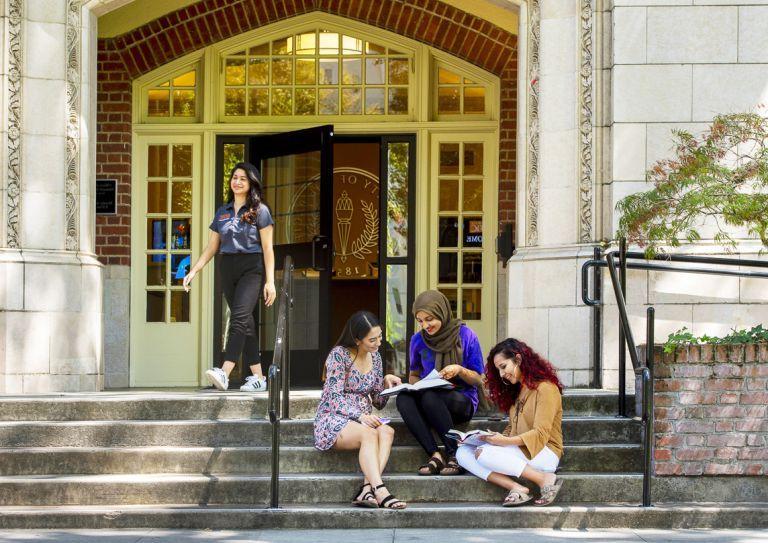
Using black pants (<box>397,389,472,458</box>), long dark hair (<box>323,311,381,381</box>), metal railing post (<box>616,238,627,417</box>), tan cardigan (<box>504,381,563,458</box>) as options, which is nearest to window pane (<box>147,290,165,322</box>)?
long dark hair (<box>323,311,381,381</box>)

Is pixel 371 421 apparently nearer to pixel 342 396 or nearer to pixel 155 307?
pixel 342 396

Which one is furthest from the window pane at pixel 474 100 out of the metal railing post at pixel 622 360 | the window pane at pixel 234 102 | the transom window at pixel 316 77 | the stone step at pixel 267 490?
the stone step at pixel 267 490

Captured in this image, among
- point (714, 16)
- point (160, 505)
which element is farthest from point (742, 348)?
point (160, 505)

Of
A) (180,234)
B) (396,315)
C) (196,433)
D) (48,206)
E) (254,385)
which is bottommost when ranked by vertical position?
(196,433)

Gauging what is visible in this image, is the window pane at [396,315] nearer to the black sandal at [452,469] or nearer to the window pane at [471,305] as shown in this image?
the window pane at [471,305]

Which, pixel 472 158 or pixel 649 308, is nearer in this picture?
pixel 649 308

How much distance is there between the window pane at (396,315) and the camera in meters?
13.4

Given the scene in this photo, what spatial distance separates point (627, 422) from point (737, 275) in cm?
169

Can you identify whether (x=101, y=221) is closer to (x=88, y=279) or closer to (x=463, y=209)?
(x=88, y=279)

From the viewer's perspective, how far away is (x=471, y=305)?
13164mm

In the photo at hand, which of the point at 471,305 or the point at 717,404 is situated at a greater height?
the point at 471,305

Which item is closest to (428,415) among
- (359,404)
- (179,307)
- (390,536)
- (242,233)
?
(359,404)

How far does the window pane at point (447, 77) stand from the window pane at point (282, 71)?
153 centimetres

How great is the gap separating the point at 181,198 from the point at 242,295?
3.72m
